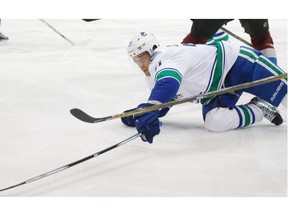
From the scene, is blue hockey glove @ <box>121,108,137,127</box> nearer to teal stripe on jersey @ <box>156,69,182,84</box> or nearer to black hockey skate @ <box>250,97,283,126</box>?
A: teal stripe on jersey @ <box>156,69,182,84</box>

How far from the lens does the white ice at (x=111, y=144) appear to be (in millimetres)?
1721

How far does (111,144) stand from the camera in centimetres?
217

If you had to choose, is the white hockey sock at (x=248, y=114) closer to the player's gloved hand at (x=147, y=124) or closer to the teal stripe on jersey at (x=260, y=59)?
the teal stripe on jersey at (x=260, y=59)

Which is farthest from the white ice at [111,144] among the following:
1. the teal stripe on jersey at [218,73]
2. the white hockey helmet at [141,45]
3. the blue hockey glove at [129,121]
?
the white hockey helmet at [141,45]

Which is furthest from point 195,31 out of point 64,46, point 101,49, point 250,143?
point 64,46

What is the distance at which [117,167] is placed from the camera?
1.90 meters

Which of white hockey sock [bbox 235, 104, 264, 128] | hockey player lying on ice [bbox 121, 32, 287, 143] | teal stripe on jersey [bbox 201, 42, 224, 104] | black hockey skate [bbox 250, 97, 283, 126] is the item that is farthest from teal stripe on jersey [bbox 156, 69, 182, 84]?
black hockey skate [bbox 250, 97, 283, 126]

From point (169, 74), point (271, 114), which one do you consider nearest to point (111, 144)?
point (169, 74)

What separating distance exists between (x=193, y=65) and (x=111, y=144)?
43 cm

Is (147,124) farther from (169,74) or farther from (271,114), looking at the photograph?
(271,114)

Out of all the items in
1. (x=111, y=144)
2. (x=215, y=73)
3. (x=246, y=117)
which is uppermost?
(x=215, y=73)

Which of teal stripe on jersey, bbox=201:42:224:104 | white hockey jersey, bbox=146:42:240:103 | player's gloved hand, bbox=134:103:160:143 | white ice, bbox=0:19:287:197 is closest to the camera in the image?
white ice, bbox=0:19:287:197

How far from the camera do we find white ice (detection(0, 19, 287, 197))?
1.72 m

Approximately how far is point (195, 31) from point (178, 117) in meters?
0.48
